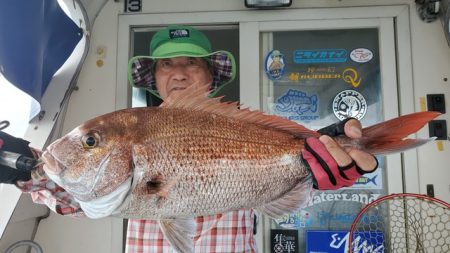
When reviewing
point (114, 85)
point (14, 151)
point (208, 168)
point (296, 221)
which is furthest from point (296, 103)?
point (14, 151)

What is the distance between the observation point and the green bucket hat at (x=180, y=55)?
1.83m

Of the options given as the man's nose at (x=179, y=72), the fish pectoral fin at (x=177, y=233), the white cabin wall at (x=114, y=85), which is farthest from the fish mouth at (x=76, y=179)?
the white cabin wall at (x=114, y=85)

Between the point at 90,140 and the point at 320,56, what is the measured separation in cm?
226

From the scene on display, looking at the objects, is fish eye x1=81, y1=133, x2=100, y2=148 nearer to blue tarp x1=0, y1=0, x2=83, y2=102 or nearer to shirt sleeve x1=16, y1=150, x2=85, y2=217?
shirt sleeve x1=16, y1=150, x2=85, y2=217

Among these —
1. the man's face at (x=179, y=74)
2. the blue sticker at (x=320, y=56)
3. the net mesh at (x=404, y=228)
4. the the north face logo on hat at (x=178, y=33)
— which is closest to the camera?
the man's face at (x=179, y=74)

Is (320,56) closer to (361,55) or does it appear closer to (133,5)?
(361,55)

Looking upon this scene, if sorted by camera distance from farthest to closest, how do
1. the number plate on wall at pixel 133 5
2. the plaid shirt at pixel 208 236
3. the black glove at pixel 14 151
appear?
1. the number plate on wall at pixel 133 5
2. the plaid shirt at pixel 208 236
3. the black glove at pixel 14 151

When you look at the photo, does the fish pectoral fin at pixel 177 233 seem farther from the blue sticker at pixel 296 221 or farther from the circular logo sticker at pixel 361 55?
the circular logo sticker at pixel 361 55

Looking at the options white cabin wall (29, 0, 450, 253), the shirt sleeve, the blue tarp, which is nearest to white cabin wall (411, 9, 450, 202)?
white cabin wall (29, 0, 450, 253)

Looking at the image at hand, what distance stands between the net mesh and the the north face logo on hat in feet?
5.65

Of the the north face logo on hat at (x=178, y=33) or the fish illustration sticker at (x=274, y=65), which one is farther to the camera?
the fish illustration sticker at (x=274, y=65)

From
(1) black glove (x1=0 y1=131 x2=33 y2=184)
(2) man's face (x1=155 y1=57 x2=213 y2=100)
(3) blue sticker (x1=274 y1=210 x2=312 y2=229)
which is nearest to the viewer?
(1) black glove (x1=0 y1=131 x2=33 y2=184)

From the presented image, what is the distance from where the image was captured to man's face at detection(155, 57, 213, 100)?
1794 mm

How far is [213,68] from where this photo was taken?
1981 millimetres
